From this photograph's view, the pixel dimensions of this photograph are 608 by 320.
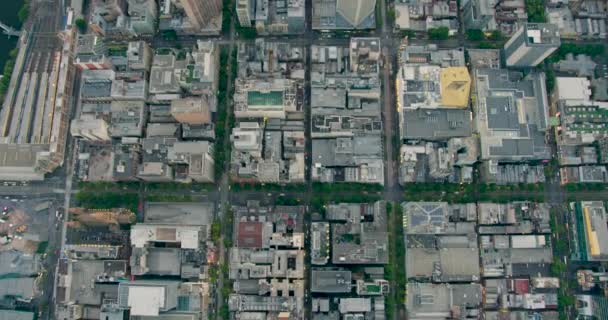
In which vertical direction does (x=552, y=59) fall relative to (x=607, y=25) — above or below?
below

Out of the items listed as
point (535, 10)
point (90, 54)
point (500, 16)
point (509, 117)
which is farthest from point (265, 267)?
point (535, 10)

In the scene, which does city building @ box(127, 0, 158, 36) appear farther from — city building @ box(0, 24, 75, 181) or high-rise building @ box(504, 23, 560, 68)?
high-rise building @ box(504, 23, 560, 68)

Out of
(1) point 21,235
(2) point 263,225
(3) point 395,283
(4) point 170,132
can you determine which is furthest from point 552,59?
(1) point 21,235

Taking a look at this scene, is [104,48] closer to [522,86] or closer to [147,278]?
[147,278]

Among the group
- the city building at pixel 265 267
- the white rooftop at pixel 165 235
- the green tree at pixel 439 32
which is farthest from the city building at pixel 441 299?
the green tree at pixel 439 32

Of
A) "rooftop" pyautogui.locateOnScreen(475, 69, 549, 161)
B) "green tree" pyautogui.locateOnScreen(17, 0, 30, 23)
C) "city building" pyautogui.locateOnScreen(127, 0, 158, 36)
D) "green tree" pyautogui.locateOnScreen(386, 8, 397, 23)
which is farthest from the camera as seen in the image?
"green tree" pyautogui.locateOnScreen(17, 0, 30, 23)

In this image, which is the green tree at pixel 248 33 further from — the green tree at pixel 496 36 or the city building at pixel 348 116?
the green tree at pixel 496 36

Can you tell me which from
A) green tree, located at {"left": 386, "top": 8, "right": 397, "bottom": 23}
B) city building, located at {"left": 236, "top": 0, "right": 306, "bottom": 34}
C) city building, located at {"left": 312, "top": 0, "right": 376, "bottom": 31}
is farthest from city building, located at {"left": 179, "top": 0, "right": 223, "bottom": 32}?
green tree, located at {"left": 386, "top": 8, "right": 397, "bottom": 23}
